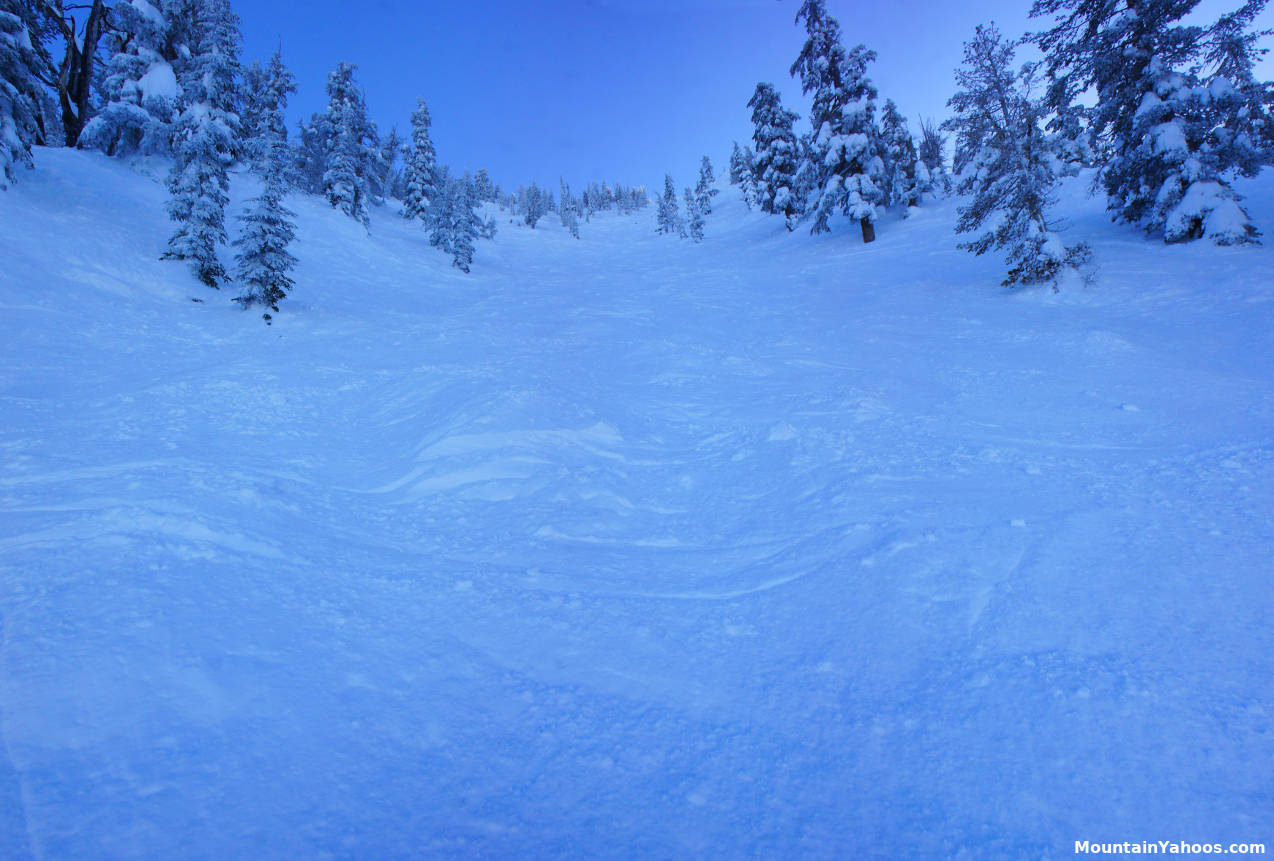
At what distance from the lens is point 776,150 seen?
3388 cm

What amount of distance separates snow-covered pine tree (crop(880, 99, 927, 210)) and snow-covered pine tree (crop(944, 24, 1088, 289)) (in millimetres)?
12013

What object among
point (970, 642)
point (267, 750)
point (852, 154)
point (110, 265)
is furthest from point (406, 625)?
point (852, 154)

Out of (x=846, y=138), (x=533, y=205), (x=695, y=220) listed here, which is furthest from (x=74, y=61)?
(x=533, y=205)

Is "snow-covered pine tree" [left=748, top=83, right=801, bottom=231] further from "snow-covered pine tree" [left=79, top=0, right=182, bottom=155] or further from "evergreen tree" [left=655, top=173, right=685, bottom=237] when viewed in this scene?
"evergreen tree" [left=655, top=173, right=685, bottom=237]

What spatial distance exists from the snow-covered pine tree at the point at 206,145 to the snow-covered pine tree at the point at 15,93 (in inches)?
132

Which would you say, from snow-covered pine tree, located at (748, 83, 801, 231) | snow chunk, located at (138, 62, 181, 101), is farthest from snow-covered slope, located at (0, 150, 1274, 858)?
snow-covered pine tree, located at (748, 83, 801, 231)

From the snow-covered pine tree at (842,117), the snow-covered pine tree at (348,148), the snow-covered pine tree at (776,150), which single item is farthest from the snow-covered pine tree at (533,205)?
the snow-covered pine tree at (842,117)

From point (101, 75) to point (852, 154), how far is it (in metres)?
32.5

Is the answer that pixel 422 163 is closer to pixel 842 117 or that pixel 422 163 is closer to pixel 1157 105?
pixel 842 117

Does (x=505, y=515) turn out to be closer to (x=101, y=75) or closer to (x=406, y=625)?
(x=406, y=625)

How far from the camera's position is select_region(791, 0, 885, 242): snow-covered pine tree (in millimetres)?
22359

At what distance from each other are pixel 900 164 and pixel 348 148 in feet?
113

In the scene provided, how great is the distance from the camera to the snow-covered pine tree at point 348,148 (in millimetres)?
34875

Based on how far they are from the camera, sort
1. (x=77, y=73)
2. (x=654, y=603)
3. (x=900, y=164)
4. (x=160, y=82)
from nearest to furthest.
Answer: (x=654, y=603) < (x=160, y=82) < (x=77, y=73) < (x=900, y=164)
